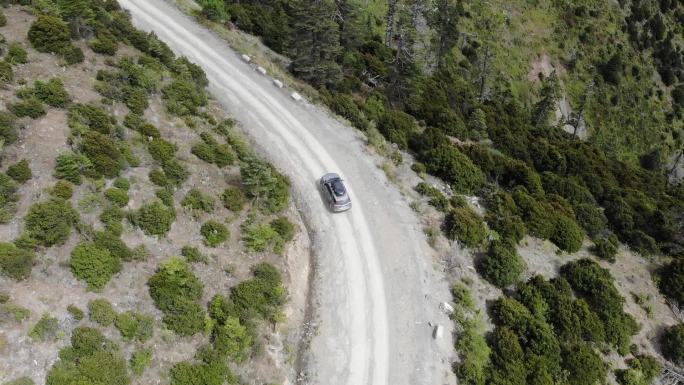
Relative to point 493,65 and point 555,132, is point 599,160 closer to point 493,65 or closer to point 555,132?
point 555,132

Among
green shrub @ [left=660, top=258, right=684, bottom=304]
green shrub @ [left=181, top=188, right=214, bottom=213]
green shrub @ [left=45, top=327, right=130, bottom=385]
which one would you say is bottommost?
green shrub @ [left=45, top=327, right=130, bottom=385]

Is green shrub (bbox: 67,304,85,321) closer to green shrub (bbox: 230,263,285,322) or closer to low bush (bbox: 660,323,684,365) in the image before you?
green shrub (bbox: 230,263,285,322)

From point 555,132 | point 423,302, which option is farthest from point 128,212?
point 555,132

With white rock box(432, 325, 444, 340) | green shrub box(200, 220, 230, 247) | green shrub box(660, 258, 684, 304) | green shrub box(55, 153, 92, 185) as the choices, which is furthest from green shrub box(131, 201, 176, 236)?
green shrub box(660, 258, 684, 304)

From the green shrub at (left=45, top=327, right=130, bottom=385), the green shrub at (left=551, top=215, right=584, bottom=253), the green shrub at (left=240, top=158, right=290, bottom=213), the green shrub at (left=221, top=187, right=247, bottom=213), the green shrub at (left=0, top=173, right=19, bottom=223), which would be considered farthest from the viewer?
the green shrub at (left=551, top=215, right=584, bottom=253)

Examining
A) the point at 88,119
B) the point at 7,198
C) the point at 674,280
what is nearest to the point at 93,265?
the point at 7,198

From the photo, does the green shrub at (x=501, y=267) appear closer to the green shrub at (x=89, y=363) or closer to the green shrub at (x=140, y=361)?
the green shrub at (x=140, y=361)
